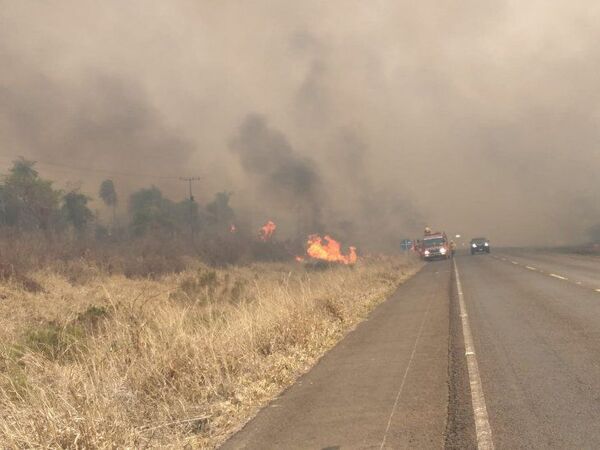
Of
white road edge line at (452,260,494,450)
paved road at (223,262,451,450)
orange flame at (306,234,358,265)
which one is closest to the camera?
white road edge line at (452,260,494,450)

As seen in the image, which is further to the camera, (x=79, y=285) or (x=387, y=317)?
(x=79, y=285)

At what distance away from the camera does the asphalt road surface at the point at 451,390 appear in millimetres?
5418

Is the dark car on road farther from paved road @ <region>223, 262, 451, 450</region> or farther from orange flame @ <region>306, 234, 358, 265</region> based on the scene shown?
paved road @ <region>223, 262, 451, 450</region>

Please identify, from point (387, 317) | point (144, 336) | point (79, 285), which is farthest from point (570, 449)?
point (79, 285)

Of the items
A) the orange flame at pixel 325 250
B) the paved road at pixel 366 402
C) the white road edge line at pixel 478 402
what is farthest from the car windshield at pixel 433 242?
the white road edge line at pixel 478 402

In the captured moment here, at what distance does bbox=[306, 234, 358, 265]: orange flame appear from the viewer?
60.9 m

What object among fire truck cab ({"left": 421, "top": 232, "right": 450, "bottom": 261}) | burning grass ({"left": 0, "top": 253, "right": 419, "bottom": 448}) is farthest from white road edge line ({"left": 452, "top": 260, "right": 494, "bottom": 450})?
fire truck cab ({"left": 421, "top": 232, "right": 450, "bottom": 261})

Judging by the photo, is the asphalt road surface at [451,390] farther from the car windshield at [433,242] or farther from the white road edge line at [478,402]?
the car windshield at [433,242]

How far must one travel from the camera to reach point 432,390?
7.15 meters

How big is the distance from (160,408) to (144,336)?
3.09 metres

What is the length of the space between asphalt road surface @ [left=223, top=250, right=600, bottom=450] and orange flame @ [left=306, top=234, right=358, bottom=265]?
47017mm

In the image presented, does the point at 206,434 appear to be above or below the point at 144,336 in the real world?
below

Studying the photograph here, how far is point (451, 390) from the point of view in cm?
705

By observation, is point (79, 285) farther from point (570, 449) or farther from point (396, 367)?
point (570, 449)
